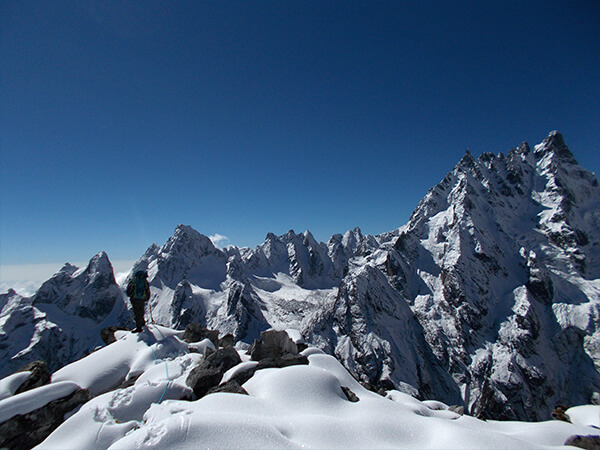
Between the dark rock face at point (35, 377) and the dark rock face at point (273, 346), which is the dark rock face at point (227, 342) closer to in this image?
the dark rock face at point (273, 346)

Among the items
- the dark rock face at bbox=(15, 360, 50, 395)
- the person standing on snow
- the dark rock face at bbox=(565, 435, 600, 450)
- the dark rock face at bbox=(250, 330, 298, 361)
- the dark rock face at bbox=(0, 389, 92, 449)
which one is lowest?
the dark rock face at bbox=(565, 435, 600, 450)

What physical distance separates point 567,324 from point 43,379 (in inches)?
4762

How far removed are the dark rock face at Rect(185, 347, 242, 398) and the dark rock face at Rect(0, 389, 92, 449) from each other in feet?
12.9

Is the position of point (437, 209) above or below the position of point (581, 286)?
above

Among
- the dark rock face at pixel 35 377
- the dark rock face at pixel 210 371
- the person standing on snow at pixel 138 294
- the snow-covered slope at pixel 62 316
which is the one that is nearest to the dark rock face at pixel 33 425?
the dark rock face at pixel 35 377

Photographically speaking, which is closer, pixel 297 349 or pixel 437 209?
pixel 297 349

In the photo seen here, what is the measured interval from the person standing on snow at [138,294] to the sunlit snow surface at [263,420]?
387cm

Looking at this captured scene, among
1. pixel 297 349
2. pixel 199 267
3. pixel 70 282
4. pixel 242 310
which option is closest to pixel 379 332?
pixel 242 310

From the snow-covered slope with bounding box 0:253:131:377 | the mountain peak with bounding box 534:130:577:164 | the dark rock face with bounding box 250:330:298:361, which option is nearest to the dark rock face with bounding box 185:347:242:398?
the dark rock face with bounding box 250:330:298:361

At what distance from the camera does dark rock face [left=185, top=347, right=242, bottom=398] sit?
375 inches

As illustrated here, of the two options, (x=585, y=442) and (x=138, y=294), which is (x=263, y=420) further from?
(x=138, y=294)

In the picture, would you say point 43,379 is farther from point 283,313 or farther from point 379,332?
point 283,313

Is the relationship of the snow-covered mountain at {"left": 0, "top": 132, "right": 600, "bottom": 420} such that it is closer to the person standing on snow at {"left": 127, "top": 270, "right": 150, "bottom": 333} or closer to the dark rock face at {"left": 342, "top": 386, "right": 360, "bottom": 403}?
the person standing on snow at {"left": 127, "top": 270, "right": 150, "bottom": 333}

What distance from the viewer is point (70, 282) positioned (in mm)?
132125
